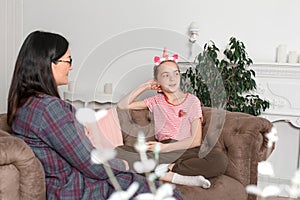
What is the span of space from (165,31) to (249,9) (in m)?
2.13

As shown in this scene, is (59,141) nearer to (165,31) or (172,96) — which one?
(172,96)

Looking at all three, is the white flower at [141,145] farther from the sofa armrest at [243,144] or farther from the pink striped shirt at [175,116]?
the sofa armrest at [243,144]

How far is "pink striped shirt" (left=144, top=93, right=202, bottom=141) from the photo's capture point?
1249mm

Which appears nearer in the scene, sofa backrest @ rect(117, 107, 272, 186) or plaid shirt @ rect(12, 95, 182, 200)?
plaid shirt @ rect(12, 95, 182, 200)

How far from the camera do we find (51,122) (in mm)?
1360

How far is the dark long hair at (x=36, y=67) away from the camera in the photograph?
144cm

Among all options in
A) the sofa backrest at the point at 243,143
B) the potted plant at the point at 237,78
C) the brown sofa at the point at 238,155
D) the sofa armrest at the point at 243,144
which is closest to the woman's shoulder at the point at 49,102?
the brown sofa at the point at 238,155

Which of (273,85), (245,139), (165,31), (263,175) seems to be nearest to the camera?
(165,31)

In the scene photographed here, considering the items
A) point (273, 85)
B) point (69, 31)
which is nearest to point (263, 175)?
point (273, 85)

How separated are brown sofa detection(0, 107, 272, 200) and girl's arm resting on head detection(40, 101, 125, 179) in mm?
84

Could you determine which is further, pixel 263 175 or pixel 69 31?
pixel 69 31

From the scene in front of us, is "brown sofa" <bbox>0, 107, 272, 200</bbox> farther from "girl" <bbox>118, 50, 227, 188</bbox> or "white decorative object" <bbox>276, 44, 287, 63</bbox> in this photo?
"white decorative object" <bbox>276, 44, 287, 63</bbox>

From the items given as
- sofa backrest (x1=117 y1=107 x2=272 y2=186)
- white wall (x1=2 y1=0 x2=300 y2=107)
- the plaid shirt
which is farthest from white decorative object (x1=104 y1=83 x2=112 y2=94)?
white wall (x1=2 y1=0 x2=300 y2=107)

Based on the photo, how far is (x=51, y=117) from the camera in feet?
4.46
